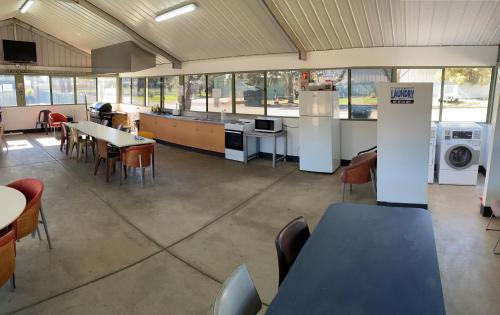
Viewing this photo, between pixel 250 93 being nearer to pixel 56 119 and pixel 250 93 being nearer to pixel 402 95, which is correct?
pixel 402 95

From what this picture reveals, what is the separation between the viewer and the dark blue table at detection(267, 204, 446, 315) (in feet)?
4.87

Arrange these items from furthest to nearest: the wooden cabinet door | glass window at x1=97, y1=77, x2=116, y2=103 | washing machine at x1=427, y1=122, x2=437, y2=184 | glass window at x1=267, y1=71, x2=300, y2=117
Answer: glass window at x1=97, y1=77, x2=116, y2=103 < the wooden cabinet door < glass window at x1=267, y1=71, x2=300, y2=117 < washing machine at x1=427, y1=122, x2=437, y2=184

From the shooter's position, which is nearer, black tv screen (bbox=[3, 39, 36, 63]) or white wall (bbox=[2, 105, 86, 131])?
black tv screen (bbox=[3, 39, 36, 63])

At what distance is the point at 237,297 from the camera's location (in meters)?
1.58

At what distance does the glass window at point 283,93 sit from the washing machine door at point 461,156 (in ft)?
10.2

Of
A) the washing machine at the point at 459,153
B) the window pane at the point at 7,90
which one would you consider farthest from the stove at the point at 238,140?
the window pane at the point at 7,90

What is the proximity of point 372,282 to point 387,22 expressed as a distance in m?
5.08

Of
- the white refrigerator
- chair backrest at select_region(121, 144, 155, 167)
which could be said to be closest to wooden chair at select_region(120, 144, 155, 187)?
chair backrest at select_region(121, 144, 155, 167)

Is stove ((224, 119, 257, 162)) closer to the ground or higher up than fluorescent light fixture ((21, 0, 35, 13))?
closer to the ground

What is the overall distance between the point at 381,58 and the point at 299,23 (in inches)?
69.6

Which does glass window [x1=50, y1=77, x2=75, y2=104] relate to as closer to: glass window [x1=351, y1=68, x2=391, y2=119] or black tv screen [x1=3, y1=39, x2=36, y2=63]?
black tv screen [x1=3, y1=39, x2=36, y2=63]

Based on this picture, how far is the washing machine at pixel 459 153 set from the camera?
5.84m

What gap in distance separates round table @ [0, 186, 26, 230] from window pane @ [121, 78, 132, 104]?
33.9ft

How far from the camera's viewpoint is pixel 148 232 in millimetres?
4234
